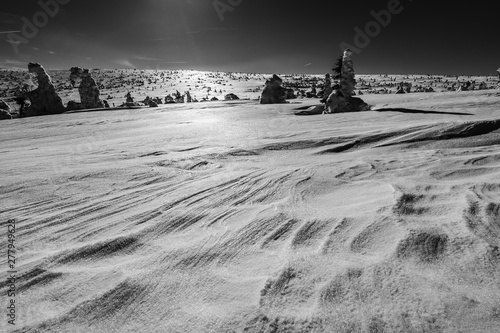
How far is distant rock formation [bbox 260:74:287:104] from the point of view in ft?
54.1

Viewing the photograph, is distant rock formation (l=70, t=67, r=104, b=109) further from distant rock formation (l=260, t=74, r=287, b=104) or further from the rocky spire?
the rocky spire

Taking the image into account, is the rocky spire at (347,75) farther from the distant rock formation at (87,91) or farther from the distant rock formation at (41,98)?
the distant rock formation at (87,91)

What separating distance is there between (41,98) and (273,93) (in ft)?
47.1

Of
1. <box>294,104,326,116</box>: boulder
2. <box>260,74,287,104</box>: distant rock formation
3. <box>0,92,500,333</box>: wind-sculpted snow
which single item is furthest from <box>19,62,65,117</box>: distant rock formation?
<box>0,92,500,333</box>: wind-sculpted snow

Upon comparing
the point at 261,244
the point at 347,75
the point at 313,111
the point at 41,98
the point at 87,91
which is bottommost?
the point at 261,244

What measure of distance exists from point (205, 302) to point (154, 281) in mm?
294

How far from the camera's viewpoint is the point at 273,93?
55.2ft

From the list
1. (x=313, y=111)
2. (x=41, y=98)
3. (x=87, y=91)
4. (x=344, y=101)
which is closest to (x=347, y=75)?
(x=344, y=101)

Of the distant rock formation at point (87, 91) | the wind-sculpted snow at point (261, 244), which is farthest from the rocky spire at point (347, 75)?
the distant rock formation at point (87, 91)

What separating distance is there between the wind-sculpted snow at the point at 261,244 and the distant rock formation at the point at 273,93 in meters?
14.0

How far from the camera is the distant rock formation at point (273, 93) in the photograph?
1650cm

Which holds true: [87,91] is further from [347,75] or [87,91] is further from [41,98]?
[347,75]

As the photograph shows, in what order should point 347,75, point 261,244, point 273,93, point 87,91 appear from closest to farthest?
point 261,244
point 347,75
point 273,93
point 87,91

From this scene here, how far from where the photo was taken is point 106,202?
210 centimetres
